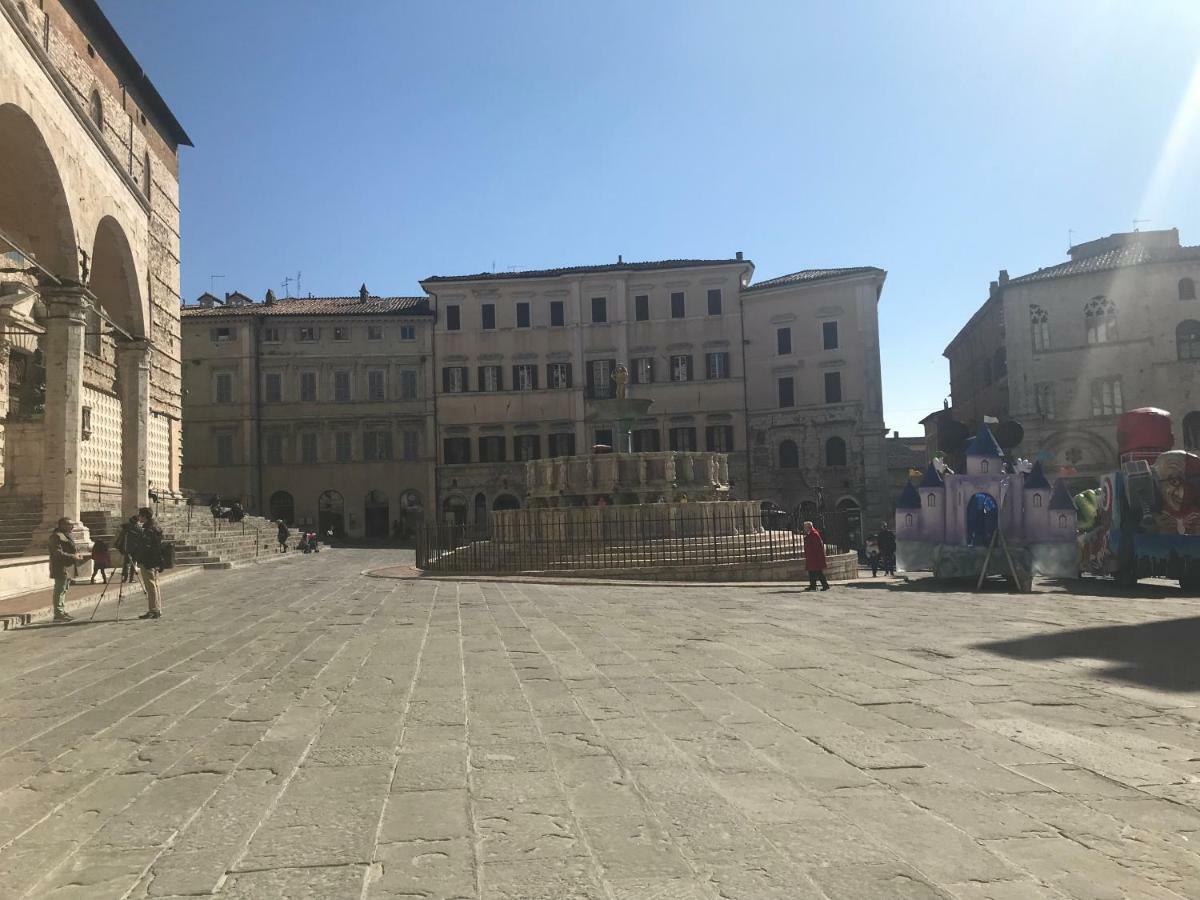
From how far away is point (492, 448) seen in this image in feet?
145

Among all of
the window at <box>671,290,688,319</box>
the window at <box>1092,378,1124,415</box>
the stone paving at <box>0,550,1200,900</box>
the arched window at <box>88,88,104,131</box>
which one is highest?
→ the arched window at <box>88,88,104,131</box>

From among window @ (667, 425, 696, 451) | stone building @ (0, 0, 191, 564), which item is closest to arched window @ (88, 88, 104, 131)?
stone building @ (0, 0, 191, 564)

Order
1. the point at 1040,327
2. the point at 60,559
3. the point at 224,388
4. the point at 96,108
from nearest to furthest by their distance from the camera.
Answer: the point at 60,559 < the point at 96,108 < the point at 1040,327 < the point at 224,388

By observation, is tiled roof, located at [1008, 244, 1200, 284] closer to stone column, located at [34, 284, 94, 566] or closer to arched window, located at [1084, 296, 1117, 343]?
arched window, located at [1084, 296, 1117, 343]

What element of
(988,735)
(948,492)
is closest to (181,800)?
(988,735)

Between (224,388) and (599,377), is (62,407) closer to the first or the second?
(224,388)

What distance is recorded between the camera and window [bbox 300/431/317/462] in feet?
144

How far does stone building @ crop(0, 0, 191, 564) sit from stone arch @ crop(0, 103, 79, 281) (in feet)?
0.07

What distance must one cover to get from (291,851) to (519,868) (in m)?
0.85

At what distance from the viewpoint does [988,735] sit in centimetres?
475

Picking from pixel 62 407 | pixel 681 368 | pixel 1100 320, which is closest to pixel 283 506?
pixel 681 368

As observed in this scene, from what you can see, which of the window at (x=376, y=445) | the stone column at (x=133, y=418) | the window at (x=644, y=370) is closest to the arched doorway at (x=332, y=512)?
the window at (x=376, y=445)

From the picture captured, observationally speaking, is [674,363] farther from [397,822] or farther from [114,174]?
[397,822]

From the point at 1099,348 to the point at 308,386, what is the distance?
1423 inches
